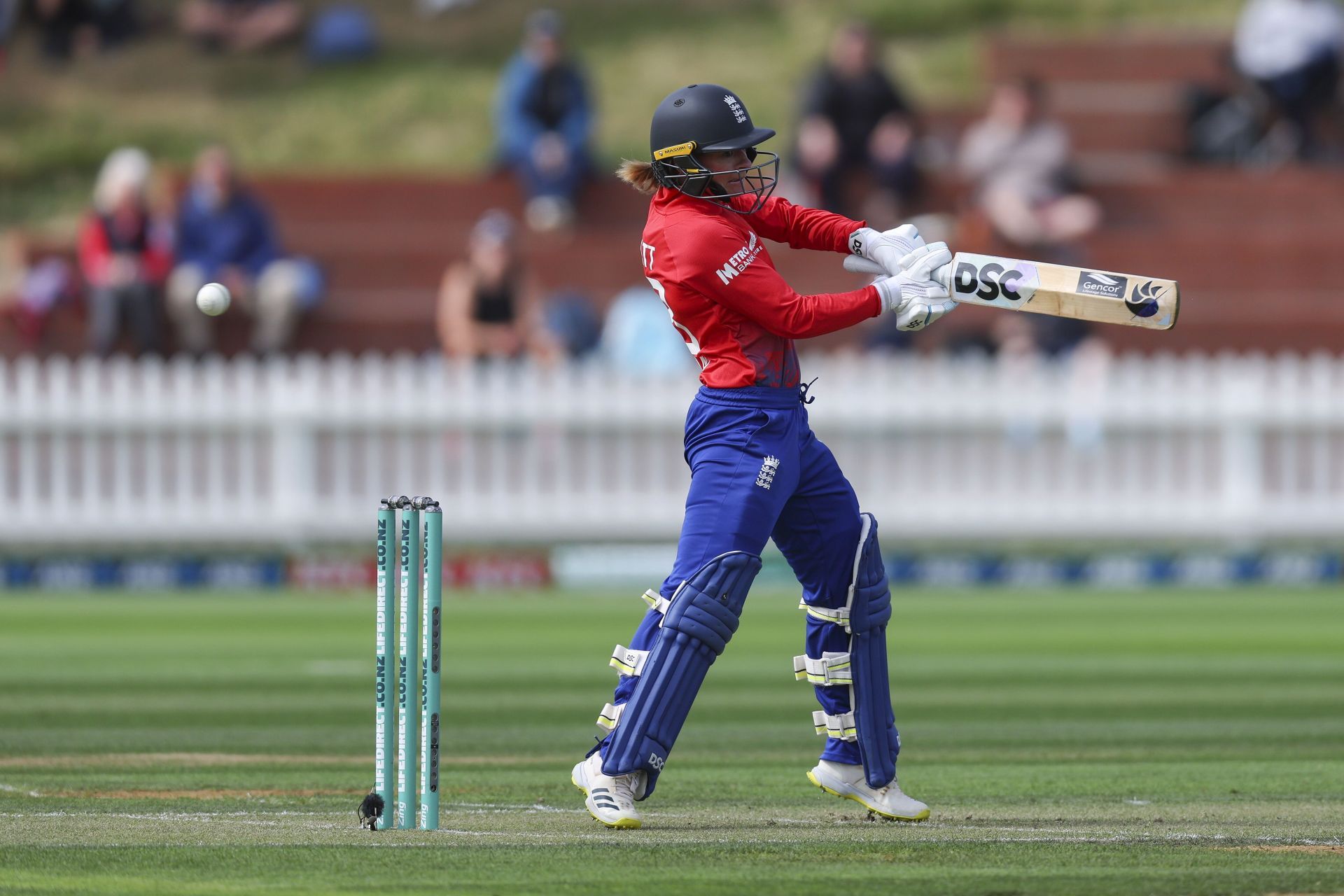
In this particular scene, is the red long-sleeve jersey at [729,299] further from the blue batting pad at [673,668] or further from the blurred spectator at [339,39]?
the blurred spectator at [339,39]

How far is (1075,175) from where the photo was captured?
64.1 ft

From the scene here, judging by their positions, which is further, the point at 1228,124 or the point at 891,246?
the point at 1228,124

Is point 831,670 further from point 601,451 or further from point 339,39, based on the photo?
point 339,39

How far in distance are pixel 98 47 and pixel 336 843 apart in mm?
22516

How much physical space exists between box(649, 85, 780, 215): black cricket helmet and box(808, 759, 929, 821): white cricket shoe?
152cm

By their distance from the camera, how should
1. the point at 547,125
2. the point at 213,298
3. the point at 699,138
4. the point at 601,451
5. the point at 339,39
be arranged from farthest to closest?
the point at 339,39, the point at 547,125, the point at 601,451, the point at 699,138, the point at 213,298

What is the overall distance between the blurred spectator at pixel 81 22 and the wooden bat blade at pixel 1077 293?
2161 cm

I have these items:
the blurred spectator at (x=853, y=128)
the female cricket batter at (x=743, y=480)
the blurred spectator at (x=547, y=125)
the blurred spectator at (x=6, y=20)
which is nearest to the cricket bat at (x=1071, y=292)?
the female cricket batter at (x=743, y=480)

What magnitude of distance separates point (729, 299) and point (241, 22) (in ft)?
70.1

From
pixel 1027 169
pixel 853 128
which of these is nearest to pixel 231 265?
pixel 853 128

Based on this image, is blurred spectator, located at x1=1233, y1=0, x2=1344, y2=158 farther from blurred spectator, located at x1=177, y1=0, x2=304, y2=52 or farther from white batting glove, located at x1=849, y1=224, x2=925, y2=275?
white batting glove, located at x1=849, y1=224, x2=925, y2=275

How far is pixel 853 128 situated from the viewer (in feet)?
61.8

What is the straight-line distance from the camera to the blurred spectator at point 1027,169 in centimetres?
1844

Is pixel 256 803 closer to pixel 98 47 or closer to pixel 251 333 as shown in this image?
pixel 251 333
